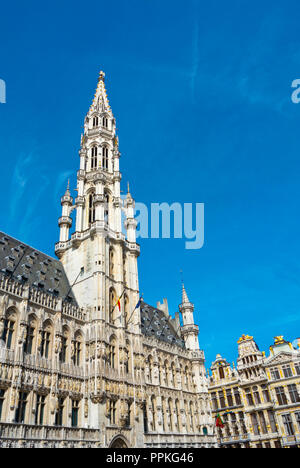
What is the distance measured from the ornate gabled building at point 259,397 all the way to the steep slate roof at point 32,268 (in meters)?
31.1

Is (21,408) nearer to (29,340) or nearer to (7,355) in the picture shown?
(7,355)

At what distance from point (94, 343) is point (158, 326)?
66.6ft

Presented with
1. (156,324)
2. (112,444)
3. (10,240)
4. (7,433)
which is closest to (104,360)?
(112,444)

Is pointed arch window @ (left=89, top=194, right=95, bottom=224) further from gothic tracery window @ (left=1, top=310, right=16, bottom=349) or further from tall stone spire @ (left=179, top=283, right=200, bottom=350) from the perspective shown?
tall stone spire @ (left=179, top=283, right=200, bottom=350)

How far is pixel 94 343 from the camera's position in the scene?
35.9 m

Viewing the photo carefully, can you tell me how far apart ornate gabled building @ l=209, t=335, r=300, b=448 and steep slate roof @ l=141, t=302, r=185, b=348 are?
1006 cm

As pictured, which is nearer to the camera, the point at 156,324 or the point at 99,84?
the point at 156,324

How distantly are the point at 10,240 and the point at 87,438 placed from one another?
2171 centimetres

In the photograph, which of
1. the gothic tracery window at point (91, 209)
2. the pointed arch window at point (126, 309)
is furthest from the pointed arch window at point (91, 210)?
the pointed arch window at point (126, 309)

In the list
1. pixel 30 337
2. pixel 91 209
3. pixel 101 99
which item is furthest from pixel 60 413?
pixel 101 99

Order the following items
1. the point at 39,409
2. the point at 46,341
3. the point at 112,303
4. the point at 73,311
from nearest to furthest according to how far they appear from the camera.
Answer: the point at 39,409
the point at 46,341
the point at 73,311
the point at 112,303

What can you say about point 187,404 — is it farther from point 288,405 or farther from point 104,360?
→ point 104,360

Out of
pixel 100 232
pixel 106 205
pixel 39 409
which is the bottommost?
pixel 39 409

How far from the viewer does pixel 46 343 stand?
107 feet
